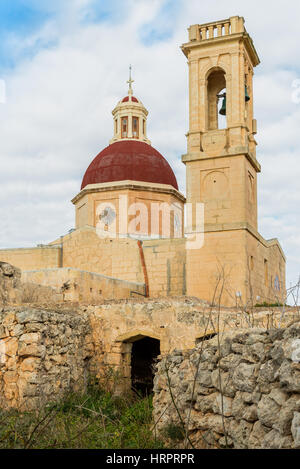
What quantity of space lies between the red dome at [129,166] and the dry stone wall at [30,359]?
13.6m

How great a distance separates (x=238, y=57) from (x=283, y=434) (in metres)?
15.4

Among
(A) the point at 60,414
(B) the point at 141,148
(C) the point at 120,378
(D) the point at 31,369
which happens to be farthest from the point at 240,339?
(B) the point at 141,148

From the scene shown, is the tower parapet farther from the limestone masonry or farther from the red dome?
the red dome

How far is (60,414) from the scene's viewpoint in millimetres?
6852

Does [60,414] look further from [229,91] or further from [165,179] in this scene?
[165,179]

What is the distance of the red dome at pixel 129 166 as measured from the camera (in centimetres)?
2239

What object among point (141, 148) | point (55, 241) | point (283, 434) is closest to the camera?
point (283, 434)

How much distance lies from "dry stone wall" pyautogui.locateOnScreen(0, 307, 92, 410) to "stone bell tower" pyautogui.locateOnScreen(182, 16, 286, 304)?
7.69 metres

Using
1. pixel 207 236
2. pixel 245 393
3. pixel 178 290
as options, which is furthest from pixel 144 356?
pixel 245 393

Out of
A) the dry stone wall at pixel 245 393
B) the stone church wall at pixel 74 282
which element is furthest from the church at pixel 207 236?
the dry stone wall at pixel 245 393

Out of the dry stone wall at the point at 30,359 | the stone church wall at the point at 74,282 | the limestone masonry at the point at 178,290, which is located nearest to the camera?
the limestone masonry at the point at 178,290

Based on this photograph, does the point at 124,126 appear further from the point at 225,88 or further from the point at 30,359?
the point at 30,359

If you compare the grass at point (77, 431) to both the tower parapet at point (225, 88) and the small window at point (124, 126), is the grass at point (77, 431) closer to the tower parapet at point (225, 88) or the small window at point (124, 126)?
the tower parapet at point (225, 88)

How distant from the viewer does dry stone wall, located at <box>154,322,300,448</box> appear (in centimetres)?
366
